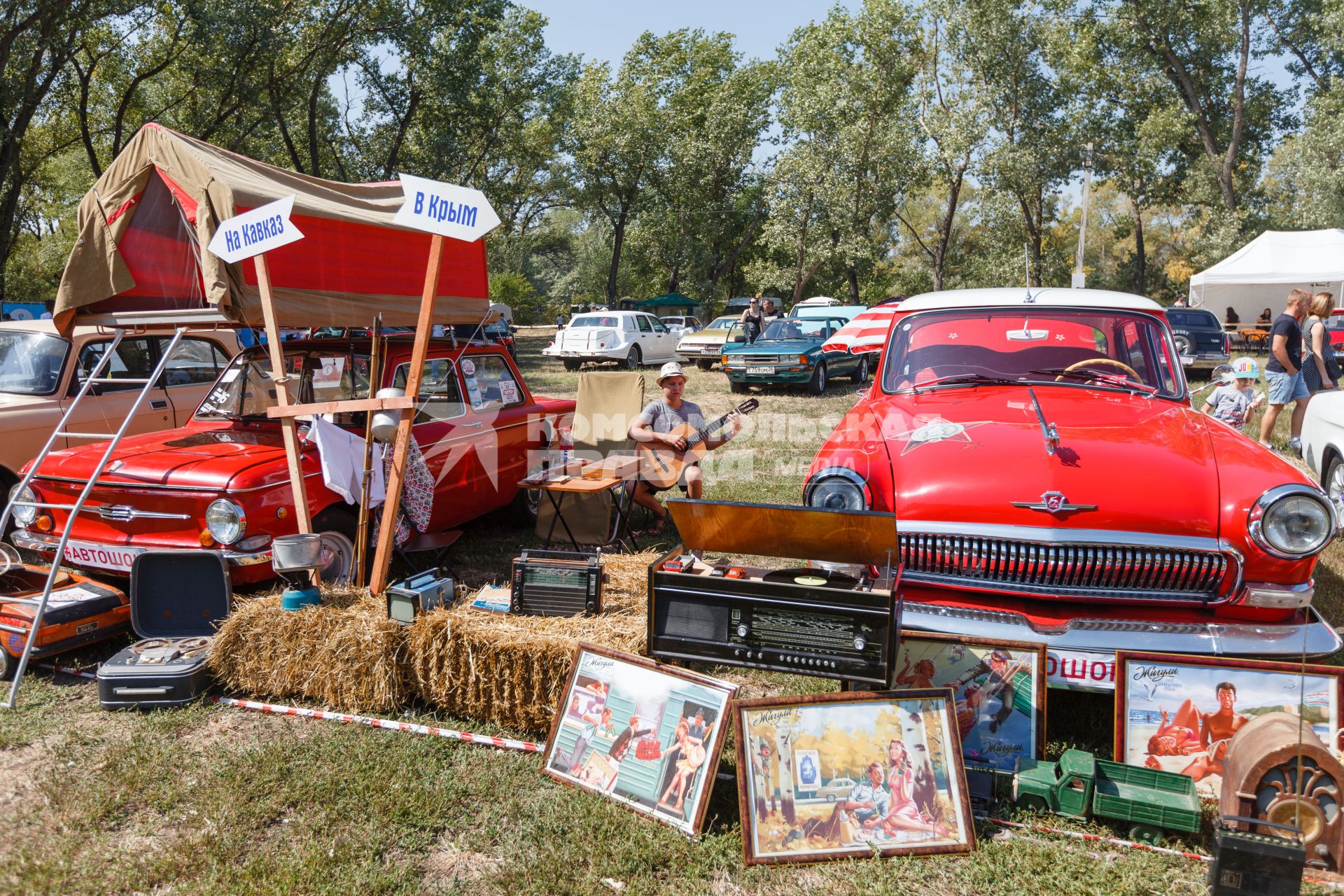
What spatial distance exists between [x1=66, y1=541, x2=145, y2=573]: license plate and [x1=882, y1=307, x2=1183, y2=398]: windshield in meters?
4.72

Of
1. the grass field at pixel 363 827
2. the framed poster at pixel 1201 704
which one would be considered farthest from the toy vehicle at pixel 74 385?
the framed poster at pixel 1201 704

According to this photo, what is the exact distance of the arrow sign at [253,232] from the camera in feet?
15.2

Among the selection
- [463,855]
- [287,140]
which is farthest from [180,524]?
[287,140]

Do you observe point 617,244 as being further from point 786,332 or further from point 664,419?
point 664,419

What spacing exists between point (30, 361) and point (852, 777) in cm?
791

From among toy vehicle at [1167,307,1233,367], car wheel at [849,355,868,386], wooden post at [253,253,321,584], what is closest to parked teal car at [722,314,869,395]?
car wheel at [849,355,868,386]

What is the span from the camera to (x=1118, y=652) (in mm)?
3393

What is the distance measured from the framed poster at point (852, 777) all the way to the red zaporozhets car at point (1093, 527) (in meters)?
0.58

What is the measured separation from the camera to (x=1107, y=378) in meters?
5.02

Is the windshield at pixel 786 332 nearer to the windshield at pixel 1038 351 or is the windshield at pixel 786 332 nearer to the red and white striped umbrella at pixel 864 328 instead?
the red and white striped umbrella at pixel 864 328

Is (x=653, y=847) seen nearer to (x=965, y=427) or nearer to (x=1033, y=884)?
(x=1033, y=884)

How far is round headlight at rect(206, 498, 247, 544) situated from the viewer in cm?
477

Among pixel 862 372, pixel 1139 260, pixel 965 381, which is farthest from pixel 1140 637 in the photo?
pixel 1139 260

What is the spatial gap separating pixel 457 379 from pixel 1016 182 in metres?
29.8
